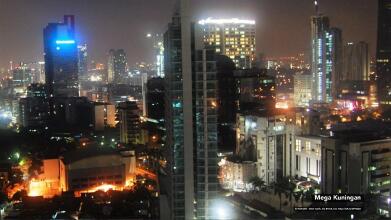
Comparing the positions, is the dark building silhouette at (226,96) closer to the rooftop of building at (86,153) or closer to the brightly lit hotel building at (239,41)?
the brightly lit hotel building at (239,41)

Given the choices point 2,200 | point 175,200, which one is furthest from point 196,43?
point 2,200

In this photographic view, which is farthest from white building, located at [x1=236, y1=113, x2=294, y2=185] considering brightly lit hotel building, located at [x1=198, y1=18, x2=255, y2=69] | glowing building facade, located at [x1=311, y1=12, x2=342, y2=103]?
glowing building facade, located at [x1=311, y1=12, x2=342, y2=103]

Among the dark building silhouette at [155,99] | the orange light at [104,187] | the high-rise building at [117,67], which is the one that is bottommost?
the orange light at [104,187]

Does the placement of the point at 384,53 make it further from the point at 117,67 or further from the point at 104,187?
the point at 104,187

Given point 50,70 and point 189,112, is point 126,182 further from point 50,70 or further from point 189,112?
point 50,70

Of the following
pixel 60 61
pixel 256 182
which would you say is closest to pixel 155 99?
pixel 60 61

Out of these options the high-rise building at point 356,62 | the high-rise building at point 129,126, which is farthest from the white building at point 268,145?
the high-rise building at point 356,62
